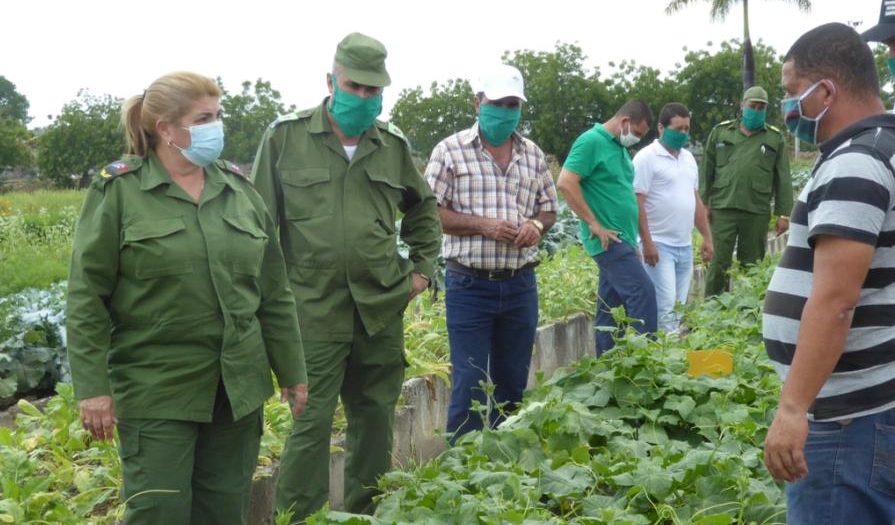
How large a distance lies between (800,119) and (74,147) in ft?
187

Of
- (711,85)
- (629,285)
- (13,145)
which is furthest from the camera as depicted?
(13,145)

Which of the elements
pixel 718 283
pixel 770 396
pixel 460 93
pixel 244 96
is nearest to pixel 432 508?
pixel 770 396

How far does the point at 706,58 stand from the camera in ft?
164

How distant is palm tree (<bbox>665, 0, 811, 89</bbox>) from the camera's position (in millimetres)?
34969

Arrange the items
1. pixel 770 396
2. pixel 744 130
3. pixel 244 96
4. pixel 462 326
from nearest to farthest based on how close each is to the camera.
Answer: pixel 770 396, pixel 462 326, pixel 744 130, pixel 244 96

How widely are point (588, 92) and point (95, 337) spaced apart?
1926 inches

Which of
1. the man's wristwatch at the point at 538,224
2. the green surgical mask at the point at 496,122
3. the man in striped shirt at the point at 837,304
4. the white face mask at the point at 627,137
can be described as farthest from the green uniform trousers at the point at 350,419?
the white face mask at the point at 627,137

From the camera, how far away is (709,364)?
A: 16.2ft

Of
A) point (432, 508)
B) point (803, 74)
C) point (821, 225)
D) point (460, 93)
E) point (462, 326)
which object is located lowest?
point (432, 508)

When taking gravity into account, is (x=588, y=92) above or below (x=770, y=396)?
above

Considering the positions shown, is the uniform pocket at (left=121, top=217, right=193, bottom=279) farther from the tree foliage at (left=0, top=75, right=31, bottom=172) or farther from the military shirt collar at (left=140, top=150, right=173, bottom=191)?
the tree foliage at (left=0, top=75, right=31, bottom=172)

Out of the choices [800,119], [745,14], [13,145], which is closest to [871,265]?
[800,119]

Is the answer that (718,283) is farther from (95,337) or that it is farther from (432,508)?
(95,337)

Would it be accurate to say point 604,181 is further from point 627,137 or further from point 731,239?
point 731,239
